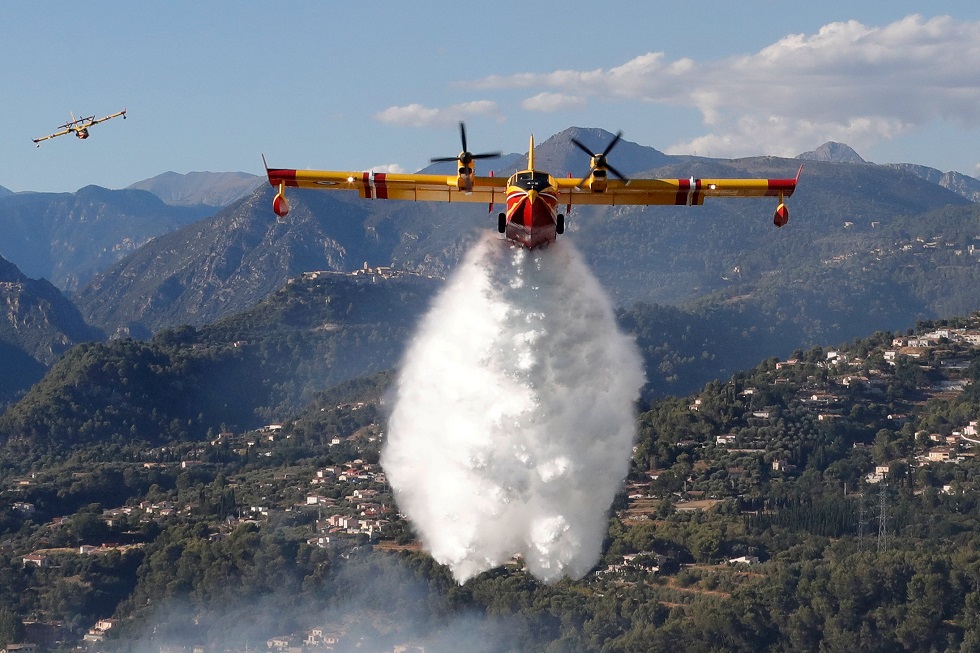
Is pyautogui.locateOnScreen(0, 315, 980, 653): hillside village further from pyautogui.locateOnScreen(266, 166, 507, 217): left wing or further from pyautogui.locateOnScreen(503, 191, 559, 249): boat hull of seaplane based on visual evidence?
pyautogui.locateOnScreen(503, 191, 559, 249): boat hull of seaplane

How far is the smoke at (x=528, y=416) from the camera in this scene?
6519 centimetres

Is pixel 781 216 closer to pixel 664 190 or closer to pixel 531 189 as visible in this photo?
pixel 664 190

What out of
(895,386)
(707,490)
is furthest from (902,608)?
(895,386)

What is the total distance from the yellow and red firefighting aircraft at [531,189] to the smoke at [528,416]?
3.67 m

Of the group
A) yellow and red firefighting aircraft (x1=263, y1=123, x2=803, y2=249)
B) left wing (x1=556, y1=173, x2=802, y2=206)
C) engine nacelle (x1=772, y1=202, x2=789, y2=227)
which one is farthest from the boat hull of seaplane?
engine nacelle (x1=772, y1=202, x2=789, y2=227)

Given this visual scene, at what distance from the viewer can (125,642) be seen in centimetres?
10962

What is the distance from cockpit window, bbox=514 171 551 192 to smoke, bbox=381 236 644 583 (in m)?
7.16

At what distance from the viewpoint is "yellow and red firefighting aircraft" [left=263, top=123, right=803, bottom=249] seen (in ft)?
187

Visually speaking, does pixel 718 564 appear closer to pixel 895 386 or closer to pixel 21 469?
pixel 895 386

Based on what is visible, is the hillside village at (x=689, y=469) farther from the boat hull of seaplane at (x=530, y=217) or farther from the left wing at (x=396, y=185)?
the boat hull of seaplane at (x=530, y=217)

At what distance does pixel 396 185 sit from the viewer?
6309 centimetres

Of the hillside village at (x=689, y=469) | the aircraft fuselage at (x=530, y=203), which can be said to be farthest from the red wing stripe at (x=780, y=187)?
the hillside village at (x=689, y=469)

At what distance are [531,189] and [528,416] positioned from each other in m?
12.2

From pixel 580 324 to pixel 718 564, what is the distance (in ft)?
166
